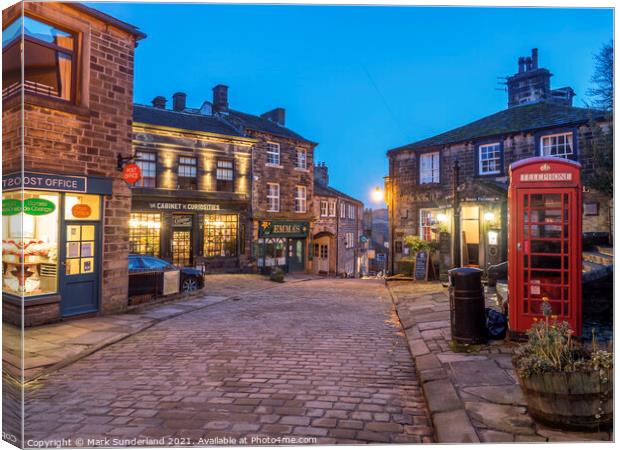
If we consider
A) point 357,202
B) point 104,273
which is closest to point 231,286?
point 104,273

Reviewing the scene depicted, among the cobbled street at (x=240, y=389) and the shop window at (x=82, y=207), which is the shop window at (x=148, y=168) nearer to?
the shop window at (x=82, y=207)

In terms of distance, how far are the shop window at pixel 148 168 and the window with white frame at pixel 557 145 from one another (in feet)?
53.8

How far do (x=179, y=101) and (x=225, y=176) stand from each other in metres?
6.18

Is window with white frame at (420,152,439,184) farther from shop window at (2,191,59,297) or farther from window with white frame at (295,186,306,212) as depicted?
shop window at (2,191,59,297)

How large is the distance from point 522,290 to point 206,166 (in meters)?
17.9

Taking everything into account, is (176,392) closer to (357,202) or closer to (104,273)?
(104,273)

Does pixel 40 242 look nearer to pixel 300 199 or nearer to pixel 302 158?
pixel 300 199

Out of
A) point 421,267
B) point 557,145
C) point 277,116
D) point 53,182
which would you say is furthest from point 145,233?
point 557,145

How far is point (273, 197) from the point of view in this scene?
24.8 m

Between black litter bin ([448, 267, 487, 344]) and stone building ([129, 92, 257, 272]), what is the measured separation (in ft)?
47.9

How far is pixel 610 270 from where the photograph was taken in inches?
259

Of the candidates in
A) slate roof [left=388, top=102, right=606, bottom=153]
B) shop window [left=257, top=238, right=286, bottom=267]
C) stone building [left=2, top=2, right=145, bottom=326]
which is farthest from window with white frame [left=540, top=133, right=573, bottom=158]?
shop window [left=257, top=238, right=286, bottom=267]

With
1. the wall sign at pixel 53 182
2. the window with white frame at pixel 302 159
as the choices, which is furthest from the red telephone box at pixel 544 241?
the window with white frame at pixel 302 159

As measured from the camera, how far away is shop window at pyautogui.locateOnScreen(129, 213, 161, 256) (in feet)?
64.7
